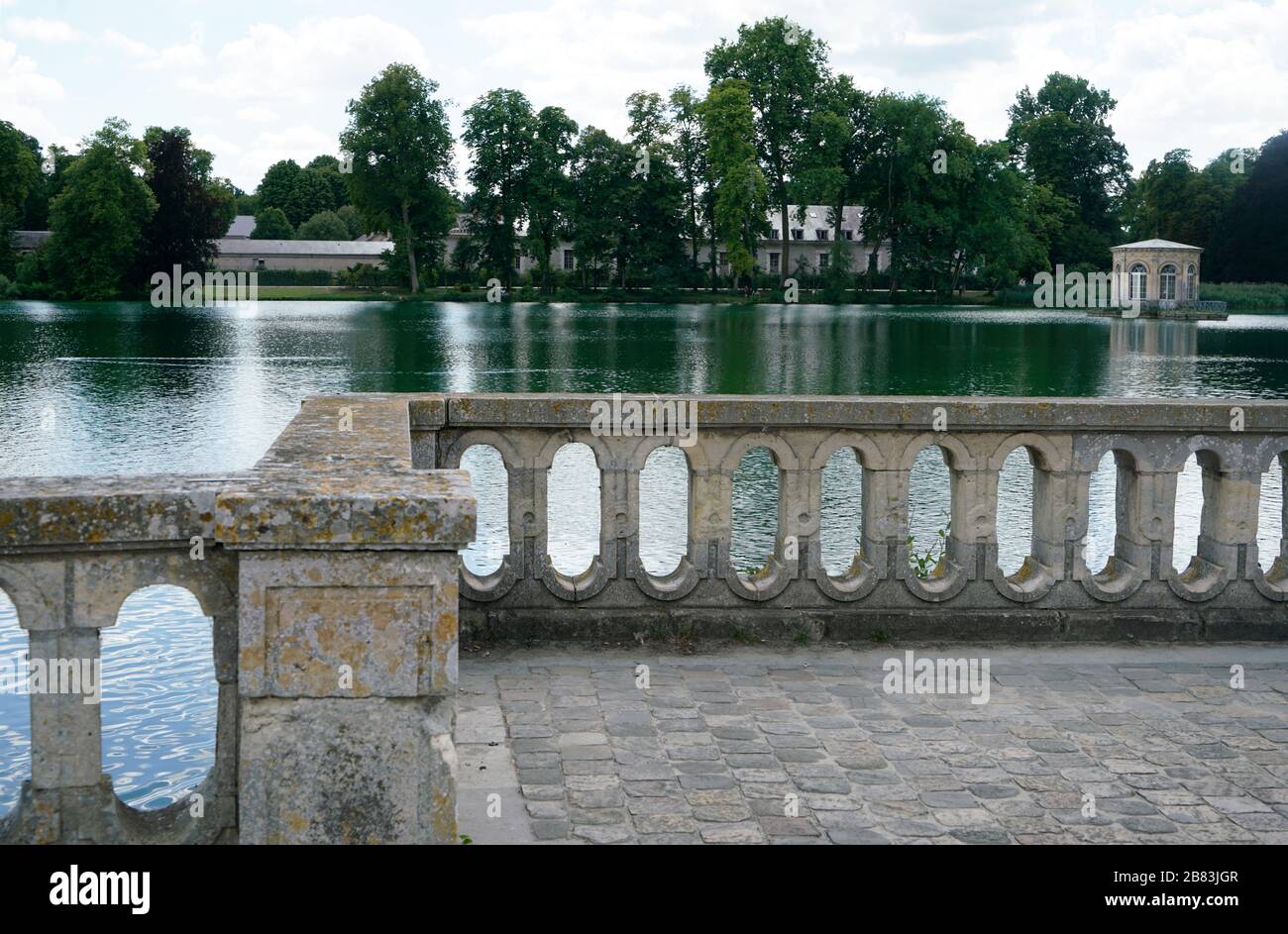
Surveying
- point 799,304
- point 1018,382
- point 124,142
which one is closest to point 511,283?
point 799,304

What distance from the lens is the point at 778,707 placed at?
5668 mm

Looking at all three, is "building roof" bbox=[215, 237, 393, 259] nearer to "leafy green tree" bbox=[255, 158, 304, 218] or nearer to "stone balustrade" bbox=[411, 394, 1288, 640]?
"leafy green tree" bbox=[255, 158, 304, 218]

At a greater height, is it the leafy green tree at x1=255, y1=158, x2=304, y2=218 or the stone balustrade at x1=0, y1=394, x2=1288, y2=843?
the leafy green tree at x1=255, y1=158, x2=304, y2=218

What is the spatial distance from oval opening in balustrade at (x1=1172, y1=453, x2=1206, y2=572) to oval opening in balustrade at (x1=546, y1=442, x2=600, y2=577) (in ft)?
21.0

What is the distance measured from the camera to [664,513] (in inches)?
791

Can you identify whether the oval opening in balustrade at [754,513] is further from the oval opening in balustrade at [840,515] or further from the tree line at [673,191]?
the tree line at [673,191]

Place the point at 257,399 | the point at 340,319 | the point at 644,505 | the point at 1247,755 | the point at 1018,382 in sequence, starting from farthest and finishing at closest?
the point at 340,319, the point at 1018,382, the point at 257,399, the point at 644,505, the point at 1247,755

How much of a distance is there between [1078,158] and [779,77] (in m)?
25.2

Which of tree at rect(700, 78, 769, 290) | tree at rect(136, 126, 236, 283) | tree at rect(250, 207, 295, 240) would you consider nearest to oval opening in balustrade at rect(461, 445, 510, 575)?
tree at rect(700, 78, 769, 290)

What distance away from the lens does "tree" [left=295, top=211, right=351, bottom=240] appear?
121875 mm

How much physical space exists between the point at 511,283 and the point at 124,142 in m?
25.2

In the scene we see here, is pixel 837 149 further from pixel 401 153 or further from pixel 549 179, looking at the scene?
pixel 401 153

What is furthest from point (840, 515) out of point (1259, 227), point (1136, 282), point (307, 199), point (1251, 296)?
point (307, 199)
